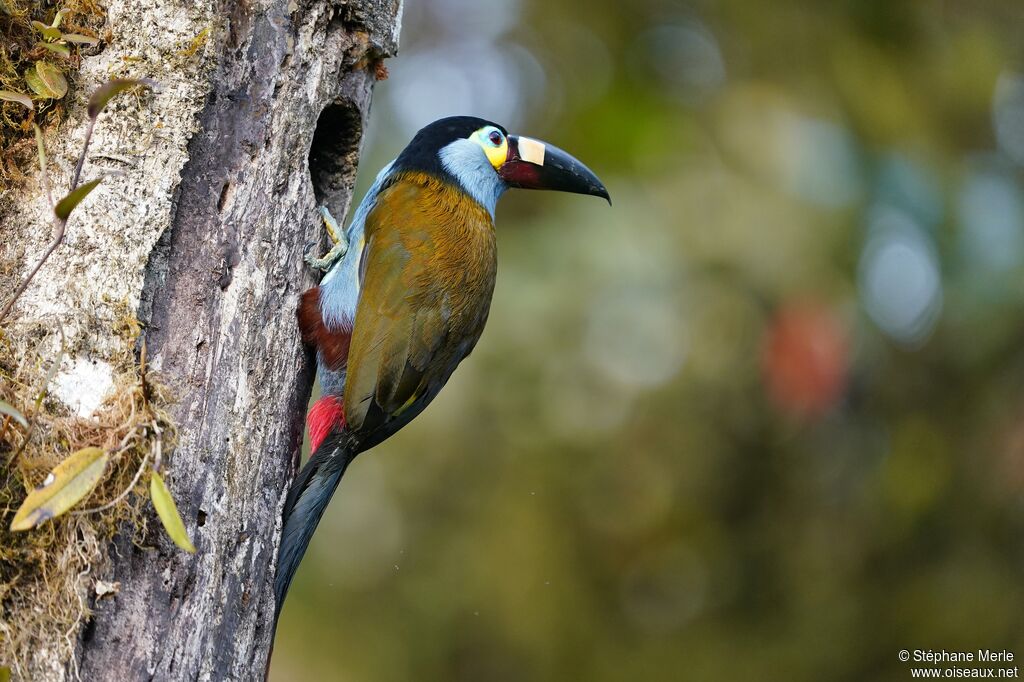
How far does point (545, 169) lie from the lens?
3590 millimetres

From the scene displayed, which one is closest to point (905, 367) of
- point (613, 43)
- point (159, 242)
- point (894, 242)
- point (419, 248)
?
point (894, 242)

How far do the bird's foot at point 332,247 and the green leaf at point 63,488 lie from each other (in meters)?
0.86

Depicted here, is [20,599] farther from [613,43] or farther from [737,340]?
[613,43]

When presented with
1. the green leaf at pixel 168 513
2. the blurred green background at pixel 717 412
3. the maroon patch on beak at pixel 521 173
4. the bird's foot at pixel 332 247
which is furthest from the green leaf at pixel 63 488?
the blurred green background at pixel 717 412

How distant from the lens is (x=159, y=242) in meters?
2.24

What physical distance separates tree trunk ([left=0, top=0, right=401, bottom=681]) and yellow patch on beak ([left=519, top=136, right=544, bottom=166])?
111 cm

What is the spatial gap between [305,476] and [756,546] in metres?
4.82

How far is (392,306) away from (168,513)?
1057 millimetres

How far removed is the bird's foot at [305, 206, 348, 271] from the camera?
266 centimetres

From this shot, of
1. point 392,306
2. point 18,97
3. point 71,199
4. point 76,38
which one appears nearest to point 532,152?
point 392,306

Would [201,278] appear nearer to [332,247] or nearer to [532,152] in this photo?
[332,247]

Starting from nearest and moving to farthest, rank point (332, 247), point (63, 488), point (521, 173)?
point (63, 488) → point (332, 247) → point (521, 173)

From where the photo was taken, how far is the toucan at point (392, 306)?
261 centimetres

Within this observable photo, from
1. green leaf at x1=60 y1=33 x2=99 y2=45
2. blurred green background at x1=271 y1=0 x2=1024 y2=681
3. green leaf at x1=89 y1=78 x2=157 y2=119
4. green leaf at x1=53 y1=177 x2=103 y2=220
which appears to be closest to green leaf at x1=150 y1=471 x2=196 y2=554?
green leaf at x1=53 y1=177 x2=103 y2=220
